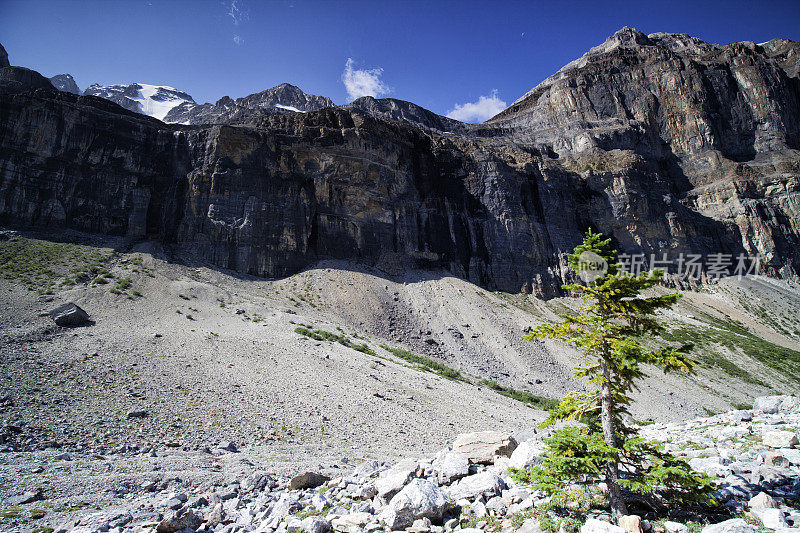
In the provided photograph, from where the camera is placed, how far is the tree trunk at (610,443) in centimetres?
686

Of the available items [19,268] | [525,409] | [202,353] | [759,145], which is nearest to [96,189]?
[19,268]

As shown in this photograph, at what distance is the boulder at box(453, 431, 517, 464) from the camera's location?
1071 centimetres

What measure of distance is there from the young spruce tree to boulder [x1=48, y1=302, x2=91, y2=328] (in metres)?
29.1

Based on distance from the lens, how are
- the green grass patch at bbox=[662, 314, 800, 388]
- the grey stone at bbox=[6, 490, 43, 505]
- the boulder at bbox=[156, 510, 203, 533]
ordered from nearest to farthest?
the boulder at bbox=[156, 510, 203, 533], the grey stone at bbox=[6, 490, 43, 505], the green grass patch at bbox=[662, 314, 800, 388]

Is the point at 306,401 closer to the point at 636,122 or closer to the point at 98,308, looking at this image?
the point at 98,308

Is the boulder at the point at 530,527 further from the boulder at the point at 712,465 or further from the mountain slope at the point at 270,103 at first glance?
the mountain slope at the point at 270,103

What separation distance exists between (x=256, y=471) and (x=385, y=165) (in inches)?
2096

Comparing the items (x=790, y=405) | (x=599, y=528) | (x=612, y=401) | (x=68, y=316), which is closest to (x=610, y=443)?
(x=612, y=401)

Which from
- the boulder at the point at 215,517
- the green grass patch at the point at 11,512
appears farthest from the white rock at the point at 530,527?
the green grass patch at the point at 11,512

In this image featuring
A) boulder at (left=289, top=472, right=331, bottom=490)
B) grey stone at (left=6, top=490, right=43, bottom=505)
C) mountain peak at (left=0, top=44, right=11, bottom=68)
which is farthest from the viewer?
mountain peak at (left=0, top=44, right=11, bottom=68)

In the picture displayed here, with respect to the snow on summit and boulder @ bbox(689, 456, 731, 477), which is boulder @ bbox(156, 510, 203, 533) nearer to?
boulder @ bbox(689, 456, 731, 477)

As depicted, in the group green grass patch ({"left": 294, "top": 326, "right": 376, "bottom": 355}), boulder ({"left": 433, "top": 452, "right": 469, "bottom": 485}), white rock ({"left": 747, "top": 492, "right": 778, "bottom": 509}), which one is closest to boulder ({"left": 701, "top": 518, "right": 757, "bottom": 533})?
white rock ({"left": 747, "top": 492, "right": 778, "bottom": 509})

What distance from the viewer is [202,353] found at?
23547mm

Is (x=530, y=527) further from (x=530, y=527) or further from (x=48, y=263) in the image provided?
(x=48, y=263)
